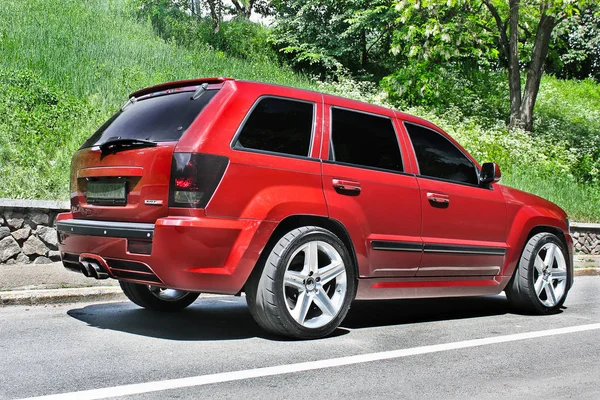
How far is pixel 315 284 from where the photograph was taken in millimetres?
5207

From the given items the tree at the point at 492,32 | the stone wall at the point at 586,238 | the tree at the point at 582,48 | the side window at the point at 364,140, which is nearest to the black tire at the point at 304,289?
the side window at the point at 364,140

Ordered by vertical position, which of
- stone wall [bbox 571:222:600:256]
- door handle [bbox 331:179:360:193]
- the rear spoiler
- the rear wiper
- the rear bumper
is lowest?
stone wall [bbox 571:222:600:256]

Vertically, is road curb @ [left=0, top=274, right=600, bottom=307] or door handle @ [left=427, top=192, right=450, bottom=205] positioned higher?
door handle @ [left=427, top=192, right=450, bottom=205]

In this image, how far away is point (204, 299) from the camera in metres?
7.54

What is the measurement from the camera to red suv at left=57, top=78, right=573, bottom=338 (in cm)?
471

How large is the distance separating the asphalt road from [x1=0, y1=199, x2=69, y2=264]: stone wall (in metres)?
2.09

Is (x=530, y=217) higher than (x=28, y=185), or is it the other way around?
(x=530, y=217)

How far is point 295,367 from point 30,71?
1082cm

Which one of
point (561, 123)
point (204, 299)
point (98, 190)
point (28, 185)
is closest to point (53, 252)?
point (28, 185)

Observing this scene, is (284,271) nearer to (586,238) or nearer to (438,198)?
(438,198)

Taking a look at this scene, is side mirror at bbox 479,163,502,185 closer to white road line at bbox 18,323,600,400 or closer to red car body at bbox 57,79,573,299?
red car body at bbox 57,79,573,299

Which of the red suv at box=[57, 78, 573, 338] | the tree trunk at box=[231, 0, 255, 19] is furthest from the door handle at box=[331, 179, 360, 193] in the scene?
the tree trunk at box=[231, 0, 255, 19]

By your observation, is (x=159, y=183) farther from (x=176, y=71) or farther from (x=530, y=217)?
(x=176, y=71)

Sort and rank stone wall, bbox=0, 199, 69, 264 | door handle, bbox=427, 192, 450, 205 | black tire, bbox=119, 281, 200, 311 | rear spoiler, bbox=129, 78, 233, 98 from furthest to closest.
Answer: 1. stone wall, bbox=0, 199, 69, 264
2. black tire, bbox=119, 281, 200, 311
3. door handle, bbox=427, 192, 450, 205
4. rear spoiler, bbox=129, 78, 233, 98
